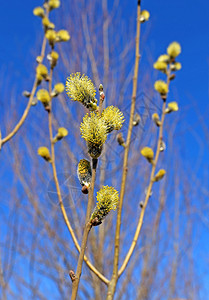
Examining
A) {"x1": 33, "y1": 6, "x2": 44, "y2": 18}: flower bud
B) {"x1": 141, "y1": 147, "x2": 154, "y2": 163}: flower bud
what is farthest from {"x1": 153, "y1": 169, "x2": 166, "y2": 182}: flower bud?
{"x1": 33, "y1": 6, "x2": 44, "y2": 18}: flower bud

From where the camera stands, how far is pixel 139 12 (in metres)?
0.50

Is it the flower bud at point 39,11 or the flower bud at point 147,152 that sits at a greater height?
the flower bud at point 39,11

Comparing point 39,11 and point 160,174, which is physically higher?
point 39,11

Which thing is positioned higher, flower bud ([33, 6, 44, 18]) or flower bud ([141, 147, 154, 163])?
flower bud ([33, 6, 44, 18])

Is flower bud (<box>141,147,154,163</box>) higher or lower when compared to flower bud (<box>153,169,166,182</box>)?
higher

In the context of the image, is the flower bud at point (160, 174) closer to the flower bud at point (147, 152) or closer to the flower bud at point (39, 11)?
the flower bud at point (147, 152)

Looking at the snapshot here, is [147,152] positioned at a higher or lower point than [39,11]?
lower

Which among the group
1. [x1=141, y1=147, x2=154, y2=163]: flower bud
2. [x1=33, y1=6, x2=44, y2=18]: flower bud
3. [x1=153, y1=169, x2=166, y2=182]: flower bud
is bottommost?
[x1=153, y1=169, x2=166, y2=182]: flower bud

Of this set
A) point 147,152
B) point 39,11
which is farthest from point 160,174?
point 39,11

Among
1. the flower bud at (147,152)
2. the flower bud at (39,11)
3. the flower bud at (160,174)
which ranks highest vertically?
the flower bud at (39,11)

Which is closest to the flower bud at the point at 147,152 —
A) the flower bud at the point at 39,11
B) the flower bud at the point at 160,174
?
the flower bud at the point at 160,174

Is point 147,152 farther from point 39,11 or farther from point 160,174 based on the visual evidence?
point 39,11

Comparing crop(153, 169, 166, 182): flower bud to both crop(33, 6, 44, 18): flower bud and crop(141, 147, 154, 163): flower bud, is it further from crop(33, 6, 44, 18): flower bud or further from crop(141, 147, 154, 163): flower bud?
crop(33, 6, 44, 18): flower bud

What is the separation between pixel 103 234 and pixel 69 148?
86 cm
